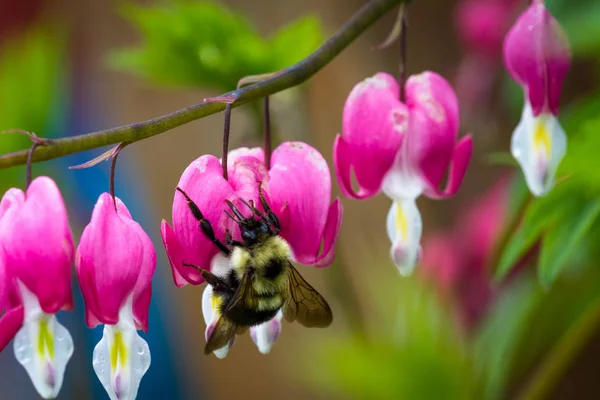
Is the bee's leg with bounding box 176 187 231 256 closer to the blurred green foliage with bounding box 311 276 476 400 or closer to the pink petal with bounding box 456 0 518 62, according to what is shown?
the blurred green foliage with bounding box 311 276 476 400

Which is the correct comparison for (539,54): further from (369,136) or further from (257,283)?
(257,283)

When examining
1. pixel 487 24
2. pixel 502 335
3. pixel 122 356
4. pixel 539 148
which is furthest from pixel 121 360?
pixel 487 24

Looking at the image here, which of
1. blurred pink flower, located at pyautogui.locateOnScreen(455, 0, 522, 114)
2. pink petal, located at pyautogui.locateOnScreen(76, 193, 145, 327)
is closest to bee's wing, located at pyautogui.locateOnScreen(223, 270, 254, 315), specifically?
pink petal, located at pyautogui.locateOnScreen(76, 193, 145, 327)

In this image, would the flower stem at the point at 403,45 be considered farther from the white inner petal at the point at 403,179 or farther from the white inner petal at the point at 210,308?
the white inner petal at the point at 210,308

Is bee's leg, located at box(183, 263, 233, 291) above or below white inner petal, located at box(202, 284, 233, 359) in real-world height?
above

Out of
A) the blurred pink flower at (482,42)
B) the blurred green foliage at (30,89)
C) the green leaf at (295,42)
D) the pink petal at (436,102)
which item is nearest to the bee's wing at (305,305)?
the pink petal at (436,102)

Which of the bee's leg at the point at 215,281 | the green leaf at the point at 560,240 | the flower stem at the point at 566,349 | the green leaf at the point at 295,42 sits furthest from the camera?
the green leaf at the point at 295,42
